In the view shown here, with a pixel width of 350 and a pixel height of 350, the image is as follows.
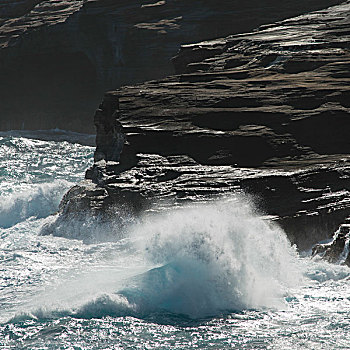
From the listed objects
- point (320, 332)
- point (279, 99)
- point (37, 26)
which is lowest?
point (320, 332)

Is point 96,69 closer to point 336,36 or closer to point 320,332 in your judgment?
point 336,36

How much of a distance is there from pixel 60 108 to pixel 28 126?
124 inches

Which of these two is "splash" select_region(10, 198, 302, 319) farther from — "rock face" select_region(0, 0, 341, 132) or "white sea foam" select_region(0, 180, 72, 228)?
"rock face" select_region(0, 0, 341, 132)

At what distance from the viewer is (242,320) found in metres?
16.5

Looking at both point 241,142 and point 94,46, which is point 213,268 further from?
point 94,46

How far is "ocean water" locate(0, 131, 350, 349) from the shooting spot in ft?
51.2

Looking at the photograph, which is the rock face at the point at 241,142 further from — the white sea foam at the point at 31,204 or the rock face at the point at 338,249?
the white sea foam at the point at 31,204

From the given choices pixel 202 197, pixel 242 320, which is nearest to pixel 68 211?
pixel 202 197

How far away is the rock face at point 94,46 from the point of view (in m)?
58.7

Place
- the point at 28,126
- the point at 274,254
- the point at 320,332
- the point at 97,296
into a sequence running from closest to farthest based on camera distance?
the point at 320,332
the point at 97,296
the point at 274,254
the point at 28,126

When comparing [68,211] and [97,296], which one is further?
[68,211]

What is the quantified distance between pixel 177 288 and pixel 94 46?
147 feet

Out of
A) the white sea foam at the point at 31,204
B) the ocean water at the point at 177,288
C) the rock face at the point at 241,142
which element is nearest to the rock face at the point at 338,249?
the ocean water at the point at 177,288

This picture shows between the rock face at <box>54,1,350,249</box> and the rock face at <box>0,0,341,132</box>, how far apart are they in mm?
22646
